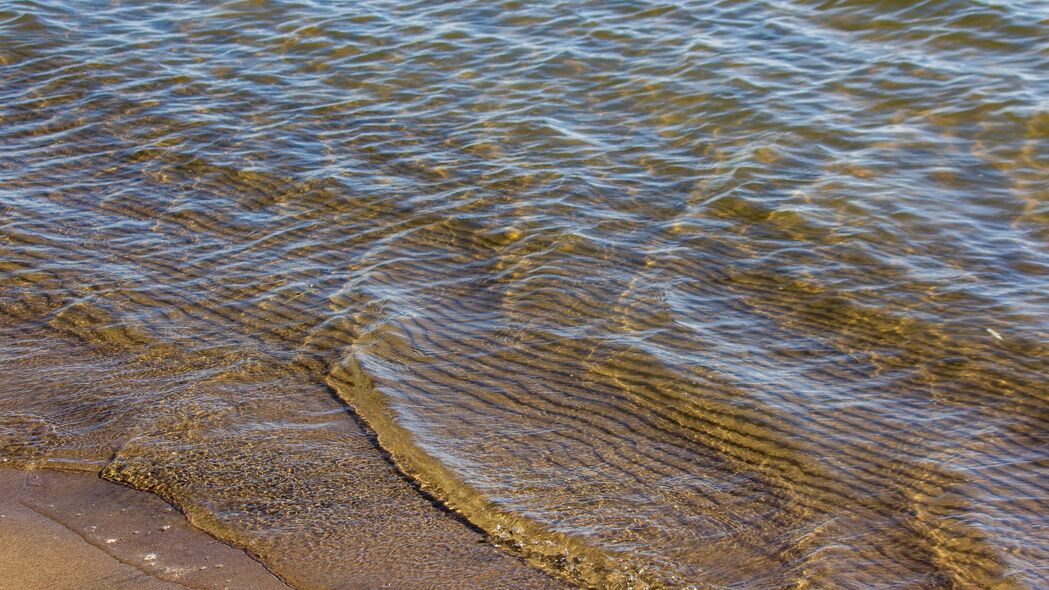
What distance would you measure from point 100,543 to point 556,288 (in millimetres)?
3251

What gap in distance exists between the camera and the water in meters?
4.59

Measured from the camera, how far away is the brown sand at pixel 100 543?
400 cm

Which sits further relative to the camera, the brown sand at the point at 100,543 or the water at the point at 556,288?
the water at the point at 556,288

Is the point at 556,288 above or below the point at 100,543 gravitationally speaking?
below

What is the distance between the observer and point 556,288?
21.6 feet

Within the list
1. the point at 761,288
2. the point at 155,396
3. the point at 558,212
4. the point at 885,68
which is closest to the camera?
the point at 155,396

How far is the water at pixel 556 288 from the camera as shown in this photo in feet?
15.0

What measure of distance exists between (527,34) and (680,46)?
1.64 m

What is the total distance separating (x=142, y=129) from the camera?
8.94 meters

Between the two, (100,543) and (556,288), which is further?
(556,288)

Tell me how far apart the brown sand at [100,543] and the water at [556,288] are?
0.14 m

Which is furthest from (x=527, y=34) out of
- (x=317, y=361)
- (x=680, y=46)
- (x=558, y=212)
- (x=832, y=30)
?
(x=317, y=361)

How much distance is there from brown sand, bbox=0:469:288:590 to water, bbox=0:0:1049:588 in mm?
137

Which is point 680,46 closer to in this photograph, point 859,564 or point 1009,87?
point 1009,87
